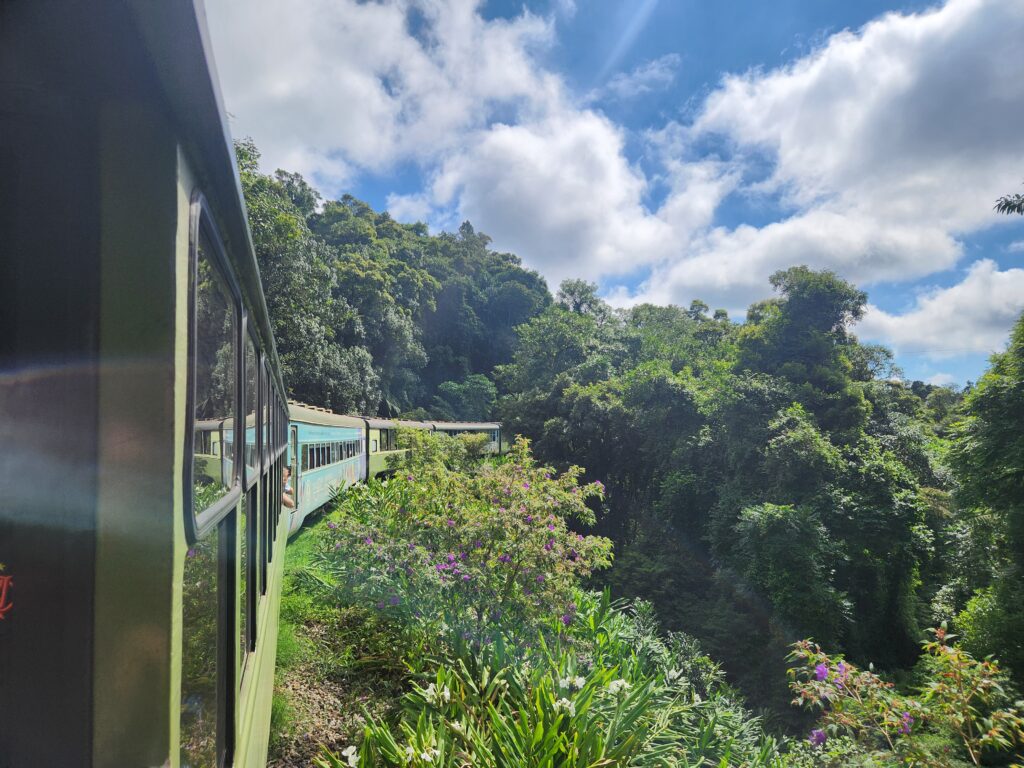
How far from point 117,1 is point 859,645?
16.5 meters

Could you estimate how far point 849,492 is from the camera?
13633 millimetres

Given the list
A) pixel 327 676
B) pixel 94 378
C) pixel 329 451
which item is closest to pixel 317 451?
pixel 329 451

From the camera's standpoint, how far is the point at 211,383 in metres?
1.28

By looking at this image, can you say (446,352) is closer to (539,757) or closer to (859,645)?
(859,645)

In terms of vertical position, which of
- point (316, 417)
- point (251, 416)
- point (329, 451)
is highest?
point (251, 416)

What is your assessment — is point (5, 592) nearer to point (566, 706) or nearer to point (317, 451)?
point (566, 706)

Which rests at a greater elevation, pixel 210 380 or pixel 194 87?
pixel 194 87

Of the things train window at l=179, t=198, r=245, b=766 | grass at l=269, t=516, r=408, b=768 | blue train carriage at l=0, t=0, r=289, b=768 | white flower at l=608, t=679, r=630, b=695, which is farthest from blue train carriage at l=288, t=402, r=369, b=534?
blue train carriage at l=0, t=0, r=289, b=768

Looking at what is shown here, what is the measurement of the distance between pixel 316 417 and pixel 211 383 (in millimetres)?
8879

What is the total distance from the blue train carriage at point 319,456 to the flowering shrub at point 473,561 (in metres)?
1.75

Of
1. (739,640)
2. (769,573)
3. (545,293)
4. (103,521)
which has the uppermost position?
(545,293)

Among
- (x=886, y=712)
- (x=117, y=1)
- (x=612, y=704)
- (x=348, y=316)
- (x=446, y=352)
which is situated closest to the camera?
(x=117, y=1)

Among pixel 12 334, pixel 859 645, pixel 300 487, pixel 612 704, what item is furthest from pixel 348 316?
pixel 12 334

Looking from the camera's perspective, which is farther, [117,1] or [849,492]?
[849,492]
